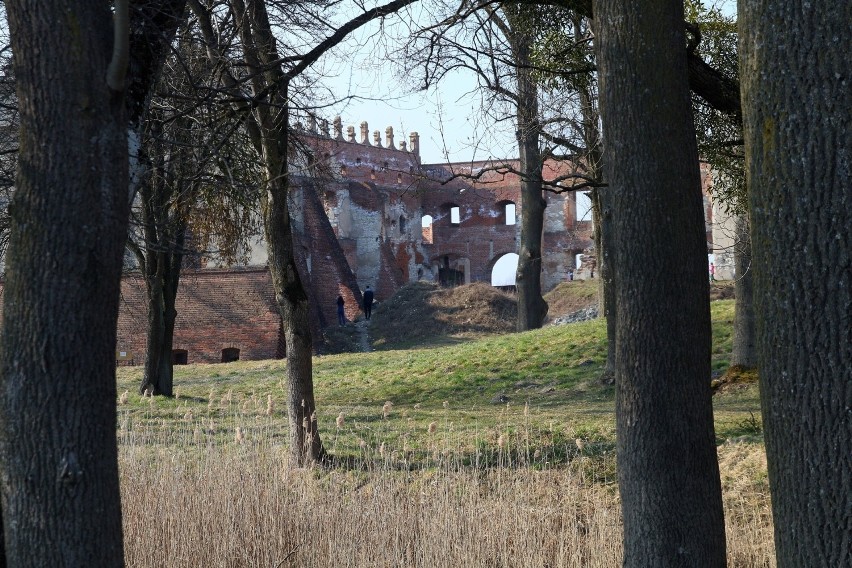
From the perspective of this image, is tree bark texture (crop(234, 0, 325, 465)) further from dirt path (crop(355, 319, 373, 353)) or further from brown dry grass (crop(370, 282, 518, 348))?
brown dry grass (crop(370, 282, 518, 348))

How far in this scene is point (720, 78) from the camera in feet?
22.3

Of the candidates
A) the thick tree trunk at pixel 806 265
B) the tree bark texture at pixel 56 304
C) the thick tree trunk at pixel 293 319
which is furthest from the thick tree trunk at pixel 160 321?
the thick tree trunk at pixel 806 265

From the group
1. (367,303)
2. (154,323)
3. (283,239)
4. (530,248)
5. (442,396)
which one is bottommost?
(442,396)

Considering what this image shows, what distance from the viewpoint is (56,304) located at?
3.19 metres

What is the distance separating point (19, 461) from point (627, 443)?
2.87 m

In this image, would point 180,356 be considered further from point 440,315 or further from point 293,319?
point 293,319

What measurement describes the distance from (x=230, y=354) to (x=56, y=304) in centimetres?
2306

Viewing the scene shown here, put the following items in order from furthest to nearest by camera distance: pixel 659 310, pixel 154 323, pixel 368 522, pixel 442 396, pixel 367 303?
pixel 367 303
pixel 154 323
pixel 442 396
pixel 368 522
pixel 659 310

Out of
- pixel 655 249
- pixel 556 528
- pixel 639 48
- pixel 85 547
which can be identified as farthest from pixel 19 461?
pixel 556 528

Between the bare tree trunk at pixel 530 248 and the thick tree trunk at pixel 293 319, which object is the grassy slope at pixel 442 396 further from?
the bare tree trunk at pixel 530 248

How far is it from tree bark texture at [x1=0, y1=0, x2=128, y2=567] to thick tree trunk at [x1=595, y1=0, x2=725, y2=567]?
259cm

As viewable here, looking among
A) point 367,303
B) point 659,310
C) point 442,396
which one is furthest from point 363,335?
point 659,310

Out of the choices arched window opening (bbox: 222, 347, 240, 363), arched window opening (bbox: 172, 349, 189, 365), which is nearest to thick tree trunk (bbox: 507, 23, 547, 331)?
arched window opening (bbox: 222, 347, 240, 363)

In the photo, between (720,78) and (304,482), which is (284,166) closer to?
(304,482)
